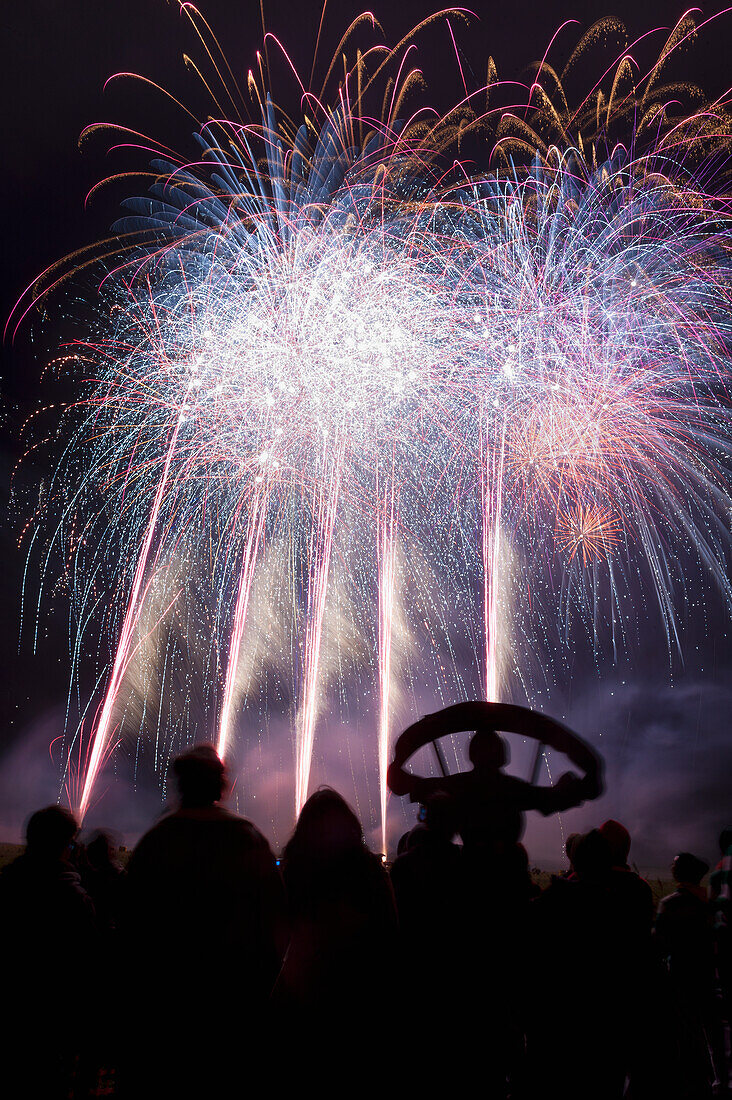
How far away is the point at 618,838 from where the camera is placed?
243 inches

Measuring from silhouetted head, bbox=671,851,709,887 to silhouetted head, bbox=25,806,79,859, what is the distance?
204 inches

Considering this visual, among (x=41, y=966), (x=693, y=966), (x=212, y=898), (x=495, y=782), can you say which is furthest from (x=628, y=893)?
(x=41, y=966)

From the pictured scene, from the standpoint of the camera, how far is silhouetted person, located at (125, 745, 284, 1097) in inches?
120

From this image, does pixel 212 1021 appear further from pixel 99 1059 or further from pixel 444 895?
pixel 99 1059

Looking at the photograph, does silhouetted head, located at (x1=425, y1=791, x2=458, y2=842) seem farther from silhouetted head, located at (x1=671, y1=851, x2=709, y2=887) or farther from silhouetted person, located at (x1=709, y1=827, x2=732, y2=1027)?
silhouetted head, located at (x1=671, y1=851, x2=709, y2=887)

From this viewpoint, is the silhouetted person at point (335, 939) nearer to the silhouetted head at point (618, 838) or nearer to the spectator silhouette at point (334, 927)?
the spectator silhouette at point (334, 927)

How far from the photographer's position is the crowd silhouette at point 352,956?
3.06 meters

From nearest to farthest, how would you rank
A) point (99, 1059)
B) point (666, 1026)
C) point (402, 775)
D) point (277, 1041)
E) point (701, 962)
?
point (277, 1041), point (666, 1026), point (99, 1059), point (402, 775), point (701, 962)

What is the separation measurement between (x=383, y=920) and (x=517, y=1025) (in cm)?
179

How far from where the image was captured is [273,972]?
3174 mm

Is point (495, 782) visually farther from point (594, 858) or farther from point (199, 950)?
point (199, 950)

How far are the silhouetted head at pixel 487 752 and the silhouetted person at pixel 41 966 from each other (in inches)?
101

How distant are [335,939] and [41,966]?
2071 mm

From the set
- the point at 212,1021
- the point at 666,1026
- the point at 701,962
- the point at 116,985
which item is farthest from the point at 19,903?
the point at 701,962
